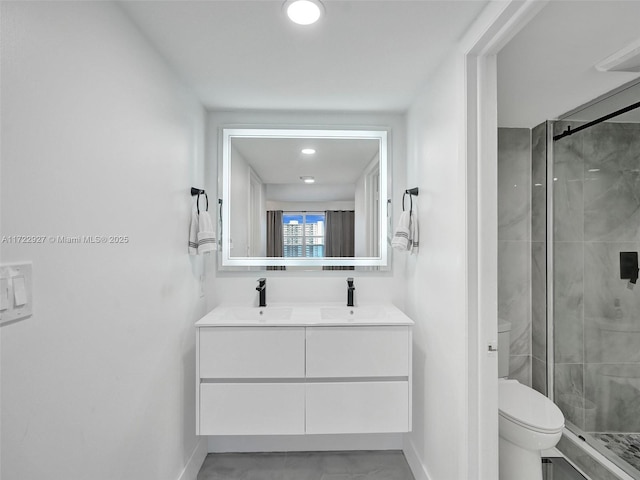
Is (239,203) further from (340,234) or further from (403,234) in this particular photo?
(403,234)

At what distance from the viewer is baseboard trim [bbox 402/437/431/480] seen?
1927mm

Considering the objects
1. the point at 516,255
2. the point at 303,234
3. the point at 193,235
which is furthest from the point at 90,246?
the point at 516,255

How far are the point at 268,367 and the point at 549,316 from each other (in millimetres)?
2093

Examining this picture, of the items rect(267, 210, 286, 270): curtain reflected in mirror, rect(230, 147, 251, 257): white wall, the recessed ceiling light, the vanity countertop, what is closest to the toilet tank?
the vanity countertop

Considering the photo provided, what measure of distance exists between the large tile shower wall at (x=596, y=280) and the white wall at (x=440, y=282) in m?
1.22

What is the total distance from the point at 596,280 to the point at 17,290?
317cm

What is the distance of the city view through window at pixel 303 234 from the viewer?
245 cm

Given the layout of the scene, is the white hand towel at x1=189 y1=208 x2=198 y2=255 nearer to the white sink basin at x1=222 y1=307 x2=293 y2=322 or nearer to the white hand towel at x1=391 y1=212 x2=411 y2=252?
the white sink basin at x1=222 y1=307 x2=293 y2=322

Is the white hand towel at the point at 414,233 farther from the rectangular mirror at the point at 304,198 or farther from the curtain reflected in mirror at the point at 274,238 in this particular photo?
Answer: the curtain reflected in mirror at the point at 274,238

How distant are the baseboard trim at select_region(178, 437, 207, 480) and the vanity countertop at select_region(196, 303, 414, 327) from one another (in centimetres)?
83

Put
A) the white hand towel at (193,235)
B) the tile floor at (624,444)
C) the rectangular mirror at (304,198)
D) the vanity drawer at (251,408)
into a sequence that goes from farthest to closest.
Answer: the rectangular mirror at (304,198) < the tile floor at (624,444) < the white hand towel at (193,235) < the vanity drawer at (251,408)

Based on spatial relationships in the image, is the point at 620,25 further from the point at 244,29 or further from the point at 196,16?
the point at 196,16

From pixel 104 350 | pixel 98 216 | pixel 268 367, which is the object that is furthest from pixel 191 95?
pixel 268 367

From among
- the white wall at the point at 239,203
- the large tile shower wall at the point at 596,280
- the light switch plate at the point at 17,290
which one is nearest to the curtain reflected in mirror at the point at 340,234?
the white wall at the point at 239,203
